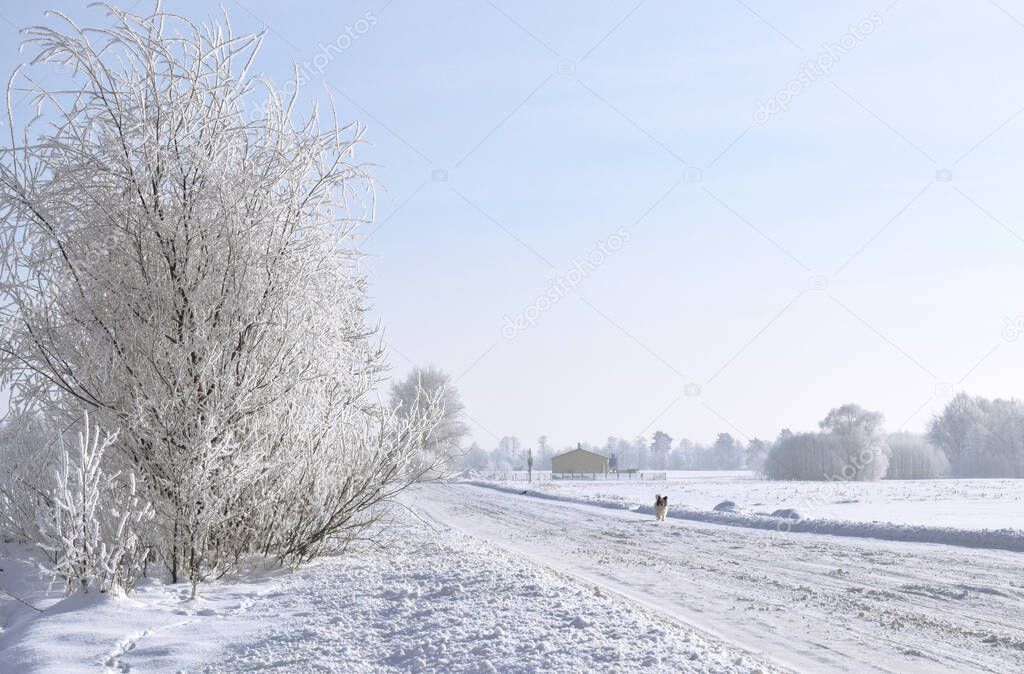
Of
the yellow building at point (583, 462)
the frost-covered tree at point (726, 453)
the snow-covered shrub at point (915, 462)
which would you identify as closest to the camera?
the yellow building at point (583, 462)

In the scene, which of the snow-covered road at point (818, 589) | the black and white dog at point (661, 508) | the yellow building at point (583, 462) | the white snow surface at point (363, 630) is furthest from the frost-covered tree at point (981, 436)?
the white snow surface at point (363, 630)

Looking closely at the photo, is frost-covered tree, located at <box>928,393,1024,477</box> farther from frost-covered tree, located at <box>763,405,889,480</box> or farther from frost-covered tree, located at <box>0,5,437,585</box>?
frost-covered tree, located at <box>0,5,437,585</box>

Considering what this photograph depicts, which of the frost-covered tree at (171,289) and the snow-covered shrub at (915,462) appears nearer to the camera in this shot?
the frost-covered tree at (171,289)

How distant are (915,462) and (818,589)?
284 feet

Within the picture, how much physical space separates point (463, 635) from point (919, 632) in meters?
4.28

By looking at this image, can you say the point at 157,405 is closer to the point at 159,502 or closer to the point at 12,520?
the point at 159,502

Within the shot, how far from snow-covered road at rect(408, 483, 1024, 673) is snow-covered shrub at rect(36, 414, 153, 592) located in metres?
5.06

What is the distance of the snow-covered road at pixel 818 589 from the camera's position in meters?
6.77

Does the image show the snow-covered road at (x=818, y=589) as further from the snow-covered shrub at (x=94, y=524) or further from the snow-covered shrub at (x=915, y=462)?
the snow-covered shrub at (x=915, y=462)

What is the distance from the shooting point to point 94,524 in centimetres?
728

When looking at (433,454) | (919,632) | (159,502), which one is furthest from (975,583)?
A: (159,502)

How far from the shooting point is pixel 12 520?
31.7 feet

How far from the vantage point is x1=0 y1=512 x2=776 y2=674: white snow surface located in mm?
5383

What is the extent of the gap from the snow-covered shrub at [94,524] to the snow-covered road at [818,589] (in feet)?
16.6
